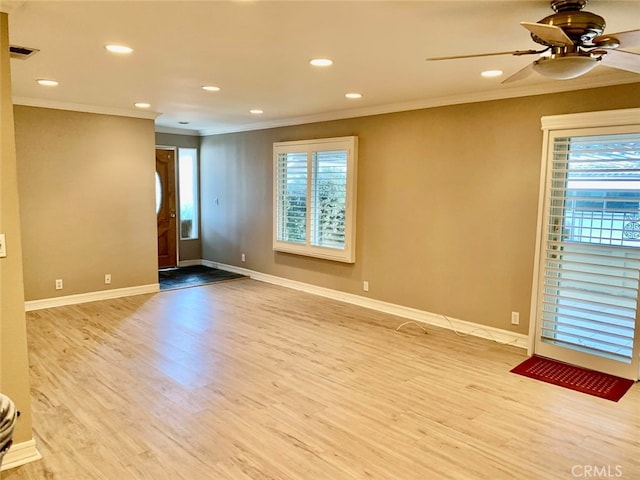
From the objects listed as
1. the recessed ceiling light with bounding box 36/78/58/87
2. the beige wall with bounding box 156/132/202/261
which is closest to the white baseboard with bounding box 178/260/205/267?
the beige wall with bounding box 156/132/202/261

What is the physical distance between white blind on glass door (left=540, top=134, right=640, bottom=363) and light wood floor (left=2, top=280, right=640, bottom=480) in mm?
501

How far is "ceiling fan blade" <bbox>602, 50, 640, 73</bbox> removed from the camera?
7.49 feet

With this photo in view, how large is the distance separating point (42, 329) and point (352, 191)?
3.80 metres

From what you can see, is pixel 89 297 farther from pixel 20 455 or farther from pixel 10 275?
pixel 10 275

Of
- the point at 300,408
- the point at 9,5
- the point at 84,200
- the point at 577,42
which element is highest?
the point at 9,5

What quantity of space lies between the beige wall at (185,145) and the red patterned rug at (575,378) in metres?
6.17

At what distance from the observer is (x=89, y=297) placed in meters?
5.83

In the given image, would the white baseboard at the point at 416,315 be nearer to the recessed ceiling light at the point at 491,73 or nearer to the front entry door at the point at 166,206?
the front entry door at the point at 166,206

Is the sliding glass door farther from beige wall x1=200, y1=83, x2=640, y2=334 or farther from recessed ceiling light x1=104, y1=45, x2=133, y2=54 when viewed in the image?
recessed ceiling light x1=104, y1=45, x2=133, y2=54

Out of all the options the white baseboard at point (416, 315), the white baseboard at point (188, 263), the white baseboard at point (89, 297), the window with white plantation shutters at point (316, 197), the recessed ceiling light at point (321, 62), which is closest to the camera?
the recessed ceiling light at point (321, 62)

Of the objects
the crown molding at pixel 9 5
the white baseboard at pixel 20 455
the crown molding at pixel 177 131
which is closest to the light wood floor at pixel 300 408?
the white baseboard at pixel 20 455

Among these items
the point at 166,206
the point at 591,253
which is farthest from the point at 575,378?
the point at 166,206

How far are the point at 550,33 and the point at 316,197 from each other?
14.4ft

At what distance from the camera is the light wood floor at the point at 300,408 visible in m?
2.51
